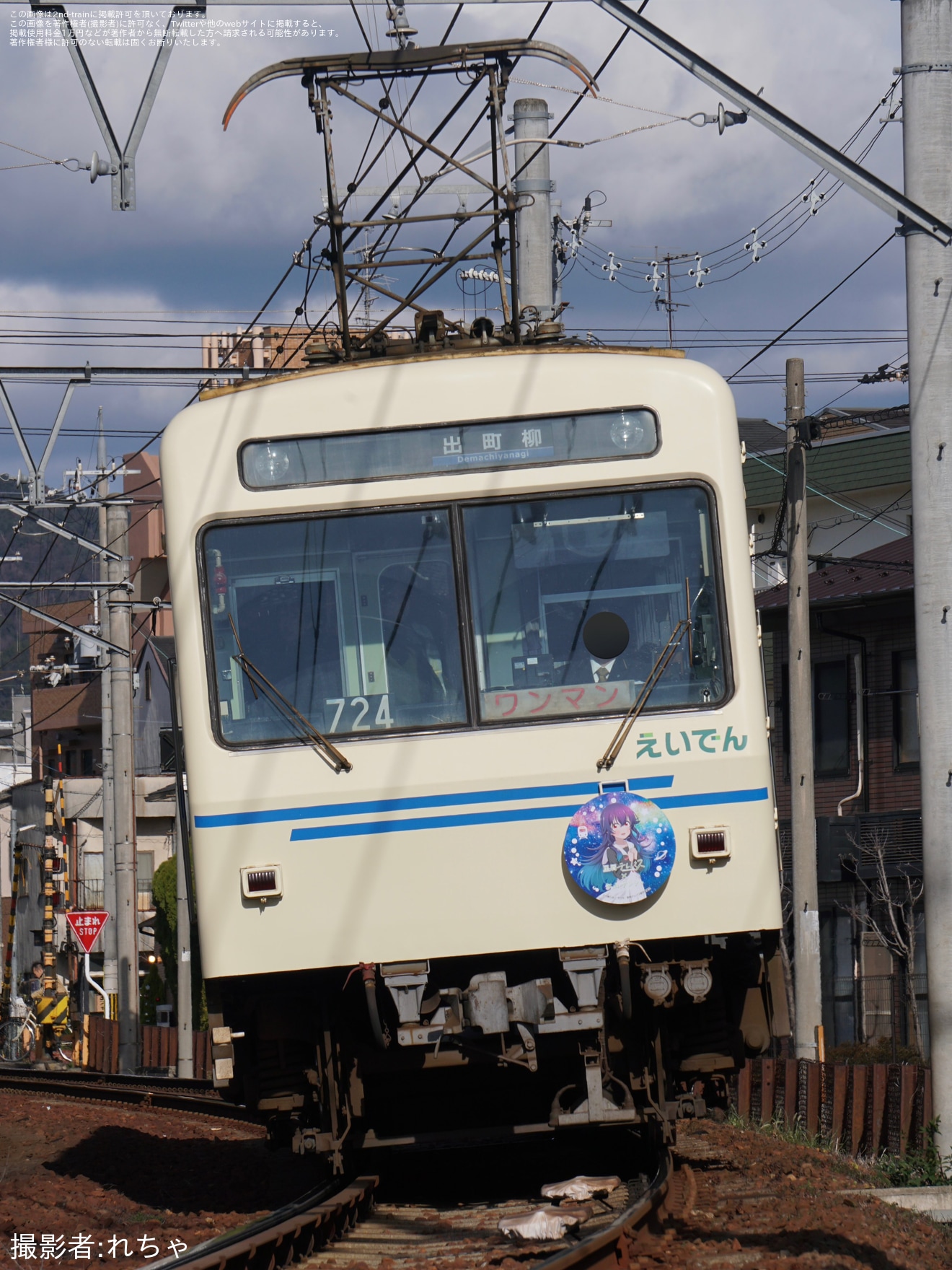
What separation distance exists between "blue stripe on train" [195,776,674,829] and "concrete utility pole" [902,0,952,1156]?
2026 mm

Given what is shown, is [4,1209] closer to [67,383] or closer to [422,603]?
[422,603]

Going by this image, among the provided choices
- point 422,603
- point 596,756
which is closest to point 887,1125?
point 596,756

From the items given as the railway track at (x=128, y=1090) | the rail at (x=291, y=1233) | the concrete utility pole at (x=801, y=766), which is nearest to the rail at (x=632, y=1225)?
the rail at (x=291, y=1233)

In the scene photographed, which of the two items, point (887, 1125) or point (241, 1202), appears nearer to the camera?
point (241, 1202)

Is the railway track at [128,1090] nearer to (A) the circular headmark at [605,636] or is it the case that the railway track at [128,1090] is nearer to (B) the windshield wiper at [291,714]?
(B) the windshield wiper at [291,714]

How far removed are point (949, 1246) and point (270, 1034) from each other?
3.04m

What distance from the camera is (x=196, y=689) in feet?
25.1

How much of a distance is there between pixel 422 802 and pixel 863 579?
63.4 ft

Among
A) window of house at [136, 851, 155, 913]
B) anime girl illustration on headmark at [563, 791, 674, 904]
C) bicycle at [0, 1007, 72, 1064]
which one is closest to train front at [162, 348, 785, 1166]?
anime girl illustration on headmark at [563, 791, 674, 904]

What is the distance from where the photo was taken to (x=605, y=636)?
758 cm

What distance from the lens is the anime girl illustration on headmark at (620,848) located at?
24.1ft

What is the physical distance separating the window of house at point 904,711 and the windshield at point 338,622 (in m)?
17.6

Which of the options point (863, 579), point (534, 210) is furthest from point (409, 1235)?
point (863, 579)

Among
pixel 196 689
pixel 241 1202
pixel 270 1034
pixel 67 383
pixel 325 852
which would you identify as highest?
pixel 67 383
